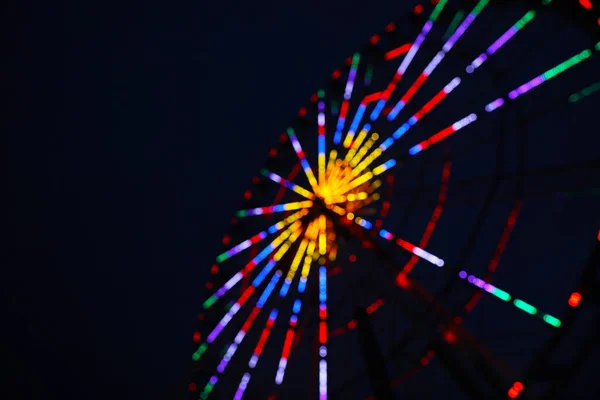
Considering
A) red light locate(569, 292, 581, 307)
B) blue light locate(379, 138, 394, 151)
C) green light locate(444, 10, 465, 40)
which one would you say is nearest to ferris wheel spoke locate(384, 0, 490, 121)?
green light locate(444, 10, 465, 40)

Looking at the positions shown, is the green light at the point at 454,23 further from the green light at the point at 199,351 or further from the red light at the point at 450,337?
the green light at the point at 199,351

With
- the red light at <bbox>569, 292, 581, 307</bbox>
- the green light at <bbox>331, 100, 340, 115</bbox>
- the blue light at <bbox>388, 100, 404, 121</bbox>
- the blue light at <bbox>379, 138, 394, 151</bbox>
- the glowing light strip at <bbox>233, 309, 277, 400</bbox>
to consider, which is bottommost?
the red light at <bbox>569, 292, 581, 307</bbox>

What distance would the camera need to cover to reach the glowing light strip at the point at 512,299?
3789 millimetres

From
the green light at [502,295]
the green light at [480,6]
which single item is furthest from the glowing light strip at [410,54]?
the green light at [502,295]

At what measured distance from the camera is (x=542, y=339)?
280 inches

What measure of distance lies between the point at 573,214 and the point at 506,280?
1.24 m

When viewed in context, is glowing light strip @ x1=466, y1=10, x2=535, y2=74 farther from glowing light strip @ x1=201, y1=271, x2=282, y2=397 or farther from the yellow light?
glowing light strip @ x1=201, y1=271, x2=282, y2=397

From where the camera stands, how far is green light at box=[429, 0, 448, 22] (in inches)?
250

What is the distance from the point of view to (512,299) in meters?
4.16

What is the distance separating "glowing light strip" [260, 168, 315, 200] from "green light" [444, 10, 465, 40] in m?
2.58

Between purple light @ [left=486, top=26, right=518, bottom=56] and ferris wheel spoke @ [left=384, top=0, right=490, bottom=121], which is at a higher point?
ferris wheel spoke @ [left=384, top=0, right=490, bottom=121]

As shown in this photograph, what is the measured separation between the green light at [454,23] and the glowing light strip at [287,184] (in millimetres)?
2583

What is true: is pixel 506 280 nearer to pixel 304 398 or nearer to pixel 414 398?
pixel 414 398

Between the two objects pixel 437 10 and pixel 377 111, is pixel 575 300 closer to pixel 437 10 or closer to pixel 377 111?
pixel 377 111
